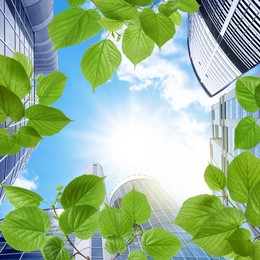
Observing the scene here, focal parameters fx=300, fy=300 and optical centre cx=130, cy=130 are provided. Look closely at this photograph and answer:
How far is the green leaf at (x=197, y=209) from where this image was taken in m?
0.92

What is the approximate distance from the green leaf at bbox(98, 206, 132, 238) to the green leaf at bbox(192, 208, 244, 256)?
248mm

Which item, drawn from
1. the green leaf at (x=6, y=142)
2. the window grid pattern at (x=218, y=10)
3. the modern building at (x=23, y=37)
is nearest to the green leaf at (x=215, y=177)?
the green leaf at (x=6, y=142)

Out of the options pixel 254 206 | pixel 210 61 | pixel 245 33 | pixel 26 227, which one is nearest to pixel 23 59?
pixel 26 227

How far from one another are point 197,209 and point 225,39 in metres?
50.3

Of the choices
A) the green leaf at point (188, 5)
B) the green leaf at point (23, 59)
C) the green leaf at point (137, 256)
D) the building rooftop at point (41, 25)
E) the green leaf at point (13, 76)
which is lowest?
the green leaf at point (137, 256)

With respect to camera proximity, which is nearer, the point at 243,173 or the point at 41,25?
the point at 243,173

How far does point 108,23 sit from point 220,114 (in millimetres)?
37479

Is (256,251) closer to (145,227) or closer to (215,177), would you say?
(215,177)

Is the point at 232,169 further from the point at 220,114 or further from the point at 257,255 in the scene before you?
the point at 220,114

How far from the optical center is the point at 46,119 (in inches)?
32.4

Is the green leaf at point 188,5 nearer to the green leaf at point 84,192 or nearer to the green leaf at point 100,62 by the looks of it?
the green leaf at point 100,62

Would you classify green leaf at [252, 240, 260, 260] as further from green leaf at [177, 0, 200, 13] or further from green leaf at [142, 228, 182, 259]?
green leaf at [177, 0, 200, 13]

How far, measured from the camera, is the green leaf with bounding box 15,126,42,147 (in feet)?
2.73

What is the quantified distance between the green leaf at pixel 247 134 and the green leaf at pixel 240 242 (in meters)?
0.40
